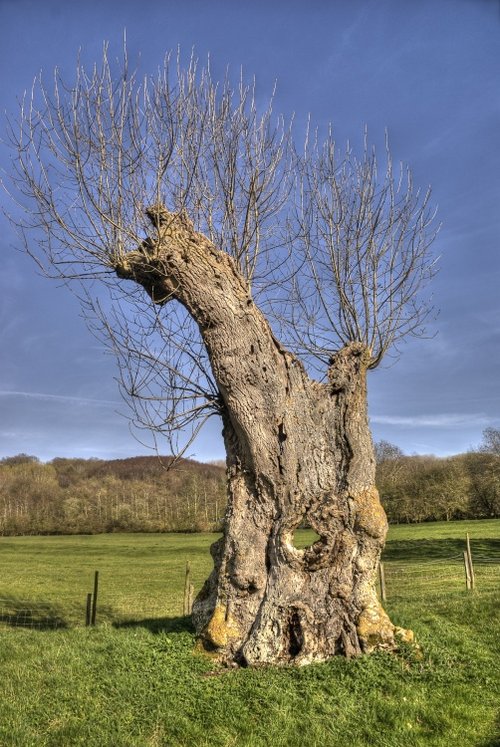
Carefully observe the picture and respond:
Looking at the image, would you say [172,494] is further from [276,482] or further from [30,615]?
[276,482]

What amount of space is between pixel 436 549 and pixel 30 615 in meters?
23.2

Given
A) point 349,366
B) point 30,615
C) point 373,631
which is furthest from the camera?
point 30,615

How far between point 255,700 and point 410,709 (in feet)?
5.75

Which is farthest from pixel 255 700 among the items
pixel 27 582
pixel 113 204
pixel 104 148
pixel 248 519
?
pixel 27 582

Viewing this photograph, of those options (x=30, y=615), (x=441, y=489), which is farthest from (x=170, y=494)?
(x=30, y=615)

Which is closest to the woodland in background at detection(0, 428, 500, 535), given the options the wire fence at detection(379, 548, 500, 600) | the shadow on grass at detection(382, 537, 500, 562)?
the shadow on grass at detection(382, 537, 500, 562)

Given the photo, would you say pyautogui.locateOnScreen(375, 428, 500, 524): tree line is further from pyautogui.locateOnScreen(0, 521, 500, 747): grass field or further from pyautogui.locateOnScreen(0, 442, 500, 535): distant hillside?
pyautogui.locateOnScreen(0, 521, 500, 747): grass field

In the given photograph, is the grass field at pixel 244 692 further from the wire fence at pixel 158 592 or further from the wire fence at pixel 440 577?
the wire fence at pixel 440 577

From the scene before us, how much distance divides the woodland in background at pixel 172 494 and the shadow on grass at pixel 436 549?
15.7m

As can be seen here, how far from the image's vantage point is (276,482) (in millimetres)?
8867

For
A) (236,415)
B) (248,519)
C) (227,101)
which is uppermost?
(227,101)

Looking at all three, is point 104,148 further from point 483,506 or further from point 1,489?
point 1,489

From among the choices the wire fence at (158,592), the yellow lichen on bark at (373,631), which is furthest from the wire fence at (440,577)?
the yellow lichen on bark at (373,631)

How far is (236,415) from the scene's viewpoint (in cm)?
899
